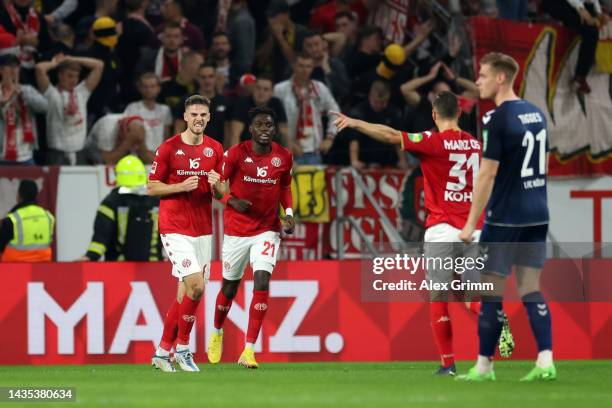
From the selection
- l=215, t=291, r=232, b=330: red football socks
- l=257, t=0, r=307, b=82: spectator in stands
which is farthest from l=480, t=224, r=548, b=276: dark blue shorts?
l=257, t=0, r=307, b=82: spectator in stands

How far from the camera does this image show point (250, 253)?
13.4 meters

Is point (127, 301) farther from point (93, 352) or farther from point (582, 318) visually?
point (582, 318)

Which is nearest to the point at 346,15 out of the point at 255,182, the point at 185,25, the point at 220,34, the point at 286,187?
the point at 220,34

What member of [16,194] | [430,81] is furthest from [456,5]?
[16,194]

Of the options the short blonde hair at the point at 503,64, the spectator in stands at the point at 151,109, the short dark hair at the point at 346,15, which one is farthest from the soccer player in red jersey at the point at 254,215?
the short dark hair at the point at 346,15

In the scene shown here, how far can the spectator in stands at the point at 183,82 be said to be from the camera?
18406 mm

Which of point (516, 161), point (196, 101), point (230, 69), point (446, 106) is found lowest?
point (516, 161)

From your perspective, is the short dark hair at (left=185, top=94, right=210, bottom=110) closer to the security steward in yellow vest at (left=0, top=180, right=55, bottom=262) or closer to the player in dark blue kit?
the player in dark blue kit

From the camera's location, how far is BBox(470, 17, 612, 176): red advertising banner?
60.4 ft

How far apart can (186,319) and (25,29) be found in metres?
6.97

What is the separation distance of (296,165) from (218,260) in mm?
1962

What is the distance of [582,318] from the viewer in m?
15.2

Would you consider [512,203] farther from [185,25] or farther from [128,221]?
[185,25]

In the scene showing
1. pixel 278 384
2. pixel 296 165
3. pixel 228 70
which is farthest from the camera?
pixel 228 70
